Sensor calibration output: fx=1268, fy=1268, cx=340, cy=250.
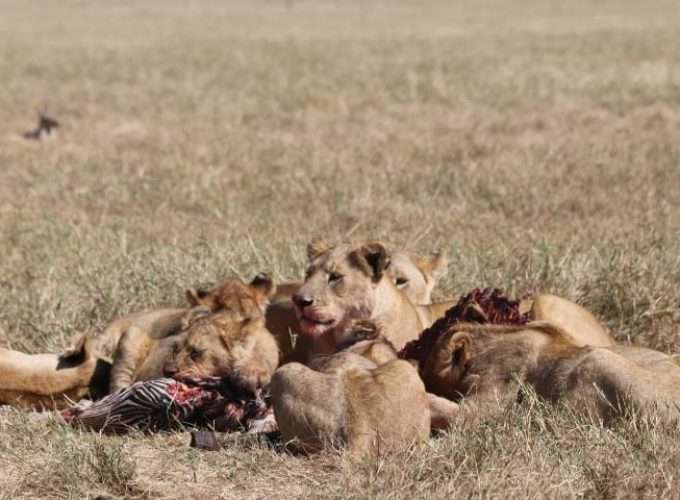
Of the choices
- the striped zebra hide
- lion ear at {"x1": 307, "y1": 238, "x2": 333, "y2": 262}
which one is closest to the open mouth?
the striped zebra hide

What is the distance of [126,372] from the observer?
6688 mm

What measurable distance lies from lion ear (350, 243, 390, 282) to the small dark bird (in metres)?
11.8

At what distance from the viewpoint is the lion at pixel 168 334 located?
21.5ft

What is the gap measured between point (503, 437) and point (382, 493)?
2.28 ft

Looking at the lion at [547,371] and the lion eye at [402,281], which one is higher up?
the lion at [547,371]

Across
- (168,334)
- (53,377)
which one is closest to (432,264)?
(168,334)

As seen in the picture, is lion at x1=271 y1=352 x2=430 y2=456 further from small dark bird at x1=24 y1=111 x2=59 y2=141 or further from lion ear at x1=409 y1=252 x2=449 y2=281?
small dark bird at x1=24 y1=111 x2=59 y2=141

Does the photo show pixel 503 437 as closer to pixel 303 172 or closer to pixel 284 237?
pixel 284 237

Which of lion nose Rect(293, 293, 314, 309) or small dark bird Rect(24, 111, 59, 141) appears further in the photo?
small dark bird Rect(24, 111, 59, 141)

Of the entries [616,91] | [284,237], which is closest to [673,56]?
[616,91]

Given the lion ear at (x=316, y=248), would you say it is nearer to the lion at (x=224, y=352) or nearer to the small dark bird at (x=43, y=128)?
the lion at (x=224, y=352)

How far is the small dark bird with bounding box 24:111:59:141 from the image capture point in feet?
57.8

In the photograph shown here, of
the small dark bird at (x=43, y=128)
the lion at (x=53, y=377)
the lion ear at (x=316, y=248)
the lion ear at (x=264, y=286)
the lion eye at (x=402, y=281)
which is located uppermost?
the lion ear at (x=316, y=248)

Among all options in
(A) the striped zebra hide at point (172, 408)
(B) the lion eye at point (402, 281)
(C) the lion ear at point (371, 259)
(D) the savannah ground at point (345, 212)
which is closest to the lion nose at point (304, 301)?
(C) the lion ear at point (371, 259)
